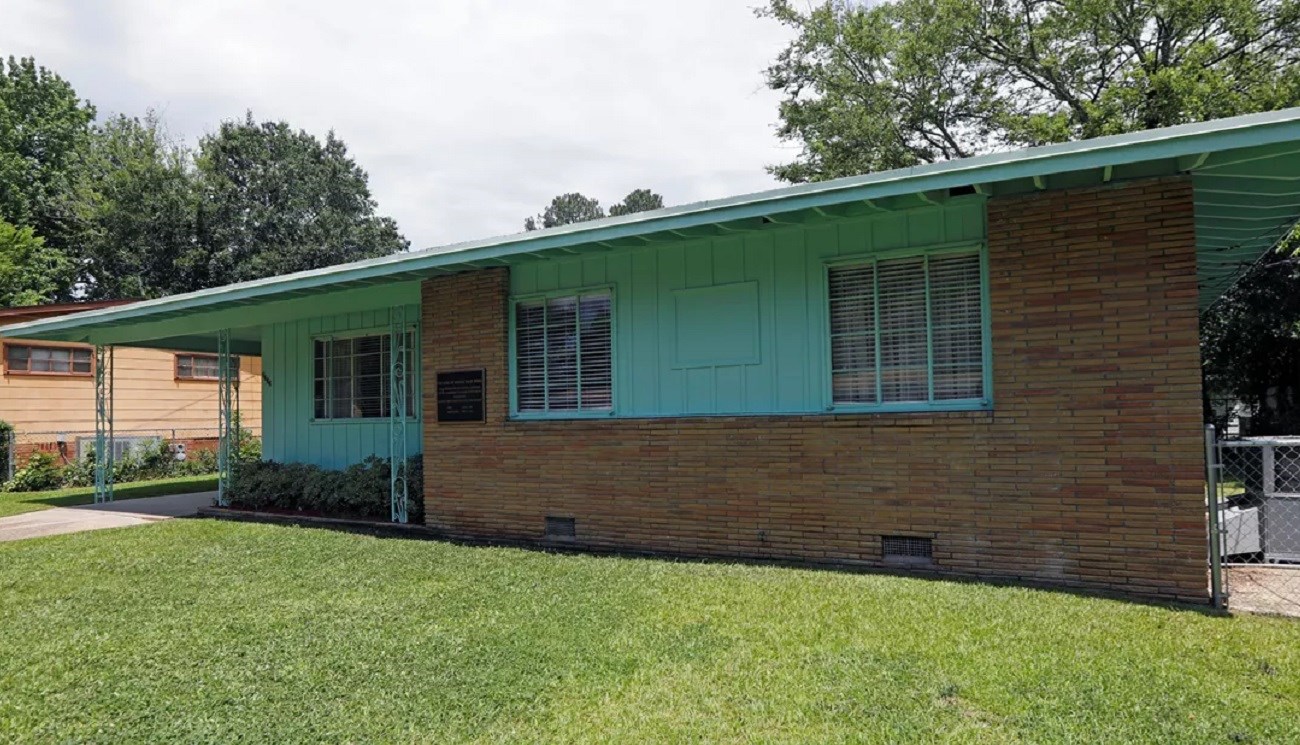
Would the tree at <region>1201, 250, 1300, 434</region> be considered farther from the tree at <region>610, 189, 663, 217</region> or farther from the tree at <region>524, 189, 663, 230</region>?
the tree at <region>524, 189, 663, 230</region>

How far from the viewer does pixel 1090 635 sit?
4898mm

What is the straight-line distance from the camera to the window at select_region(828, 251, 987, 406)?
269 inches

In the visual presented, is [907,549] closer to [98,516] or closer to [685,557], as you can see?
[685,557]

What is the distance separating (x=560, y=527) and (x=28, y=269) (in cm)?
3176

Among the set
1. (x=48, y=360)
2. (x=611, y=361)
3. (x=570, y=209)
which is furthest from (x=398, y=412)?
(x=570, y=209)

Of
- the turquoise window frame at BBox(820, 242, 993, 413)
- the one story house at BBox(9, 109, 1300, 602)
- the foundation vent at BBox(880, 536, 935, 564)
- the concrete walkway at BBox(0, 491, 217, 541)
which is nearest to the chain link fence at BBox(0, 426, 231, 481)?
the concrete walkway at BBox(0, 491, 217, 541)

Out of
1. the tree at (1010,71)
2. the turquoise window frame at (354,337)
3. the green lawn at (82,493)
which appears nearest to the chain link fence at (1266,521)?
the turquoise window frame at (354,337)

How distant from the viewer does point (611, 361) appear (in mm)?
8672

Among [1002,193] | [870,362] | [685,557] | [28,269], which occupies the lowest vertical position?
[685,557]

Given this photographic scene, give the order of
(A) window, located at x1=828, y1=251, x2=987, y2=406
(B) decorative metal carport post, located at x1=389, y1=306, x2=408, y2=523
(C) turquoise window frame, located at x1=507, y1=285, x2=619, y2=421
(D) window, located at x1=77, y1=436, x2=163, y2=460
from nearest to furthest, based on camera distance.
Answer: (A) window, located at x1=828, y1=251, x2=987, y2=406 < (C) turquoise window frame, located at x1=507, y1=285, x2=619, y2=421 < (B) decorative metal carport post, located at x1=389, y1=306, x2=408, y2=523 < (D) window, located at x1=77, y1=436, x2=163, y2=460

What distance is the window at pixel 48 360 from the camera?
18.0m

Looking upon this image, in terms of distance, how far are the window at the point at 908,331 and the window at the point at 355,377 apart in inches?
262

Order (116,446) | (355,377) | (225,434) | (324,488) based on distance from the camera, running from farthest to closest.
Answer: (116,446), (225,434), (355,377), (324,488)

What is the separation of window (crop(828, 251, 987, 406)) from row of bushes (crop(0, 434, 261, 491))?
13.6m
